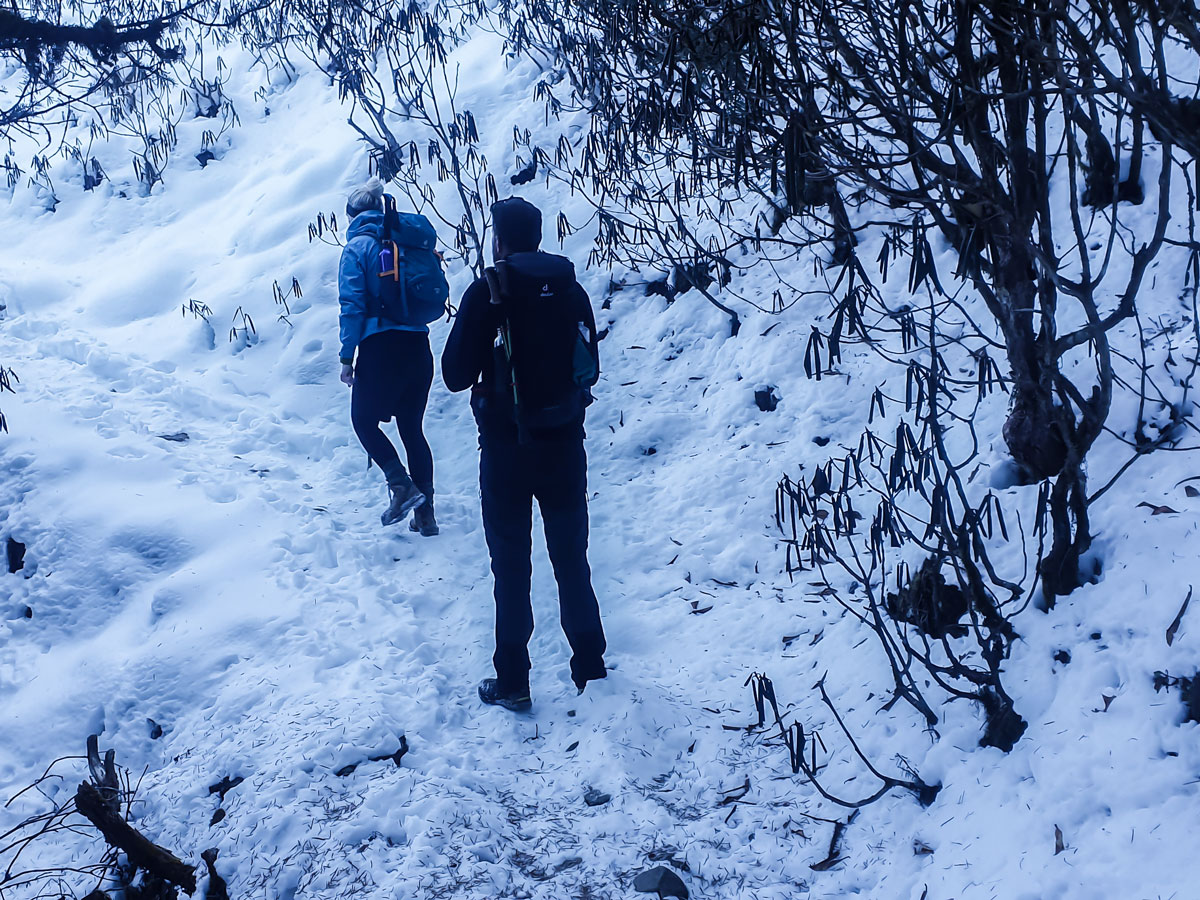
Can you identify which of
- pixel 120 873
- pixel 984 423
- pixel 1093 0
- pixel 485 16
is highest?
pixel 485 16

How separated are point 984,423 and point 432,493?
2.88m

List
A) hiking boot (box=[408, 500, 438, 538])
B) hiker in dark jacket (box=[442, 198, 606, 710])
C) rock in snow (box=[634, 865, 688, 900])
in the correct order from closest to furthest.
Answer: rock in snow (box=[634, 865, 688, 900]) < hiker in dark jacket (box=[442, 198, 606, 710]) < hiking boot (box=[408, 500, 438, 538])

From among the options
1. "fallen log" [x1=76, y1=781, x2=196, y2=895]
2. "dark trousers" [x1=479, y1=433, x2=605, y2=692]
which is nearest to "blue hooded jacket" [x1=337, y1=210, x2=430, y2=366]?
"dark trousers" [x1=479, y1=433, x2=605, y2=692]

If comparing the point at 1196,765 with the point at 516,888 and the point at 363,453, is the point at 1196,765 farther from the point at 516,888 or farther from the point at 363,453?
the point at 363,453

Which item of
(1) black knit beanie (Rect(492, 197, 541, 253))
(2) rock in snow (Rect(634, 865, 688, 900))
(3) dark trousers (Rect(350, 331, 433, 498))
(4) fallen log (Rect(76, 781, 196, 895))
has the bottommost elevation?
(2) rock in snow (Rect(634, 865, 688, 900))

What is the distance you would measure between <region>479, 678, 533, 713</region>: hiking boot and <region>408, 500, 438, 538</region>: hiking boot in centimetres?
139

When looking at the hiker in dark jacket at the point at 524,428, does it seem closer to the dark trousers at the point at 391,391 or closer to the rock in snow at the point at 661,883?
the rock in snow at the point at 661,883

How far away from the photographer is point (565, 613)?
337 cm

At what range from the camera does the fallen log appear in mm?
2525

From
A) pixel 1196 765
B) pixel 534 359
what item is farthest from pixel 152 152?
pixel 1196 765

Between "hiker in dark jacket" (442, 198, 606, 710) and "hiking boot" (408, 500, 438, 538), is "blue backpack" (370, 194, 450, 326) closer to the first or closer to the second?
"hiking boot" (408, 500, 438, 538)

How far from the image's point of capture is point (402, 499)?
4625mm

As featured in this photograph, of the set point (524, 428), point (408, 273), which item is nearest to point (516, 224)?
point (524, 428)

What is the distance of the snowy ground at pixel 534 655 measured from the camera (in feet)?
8.17
